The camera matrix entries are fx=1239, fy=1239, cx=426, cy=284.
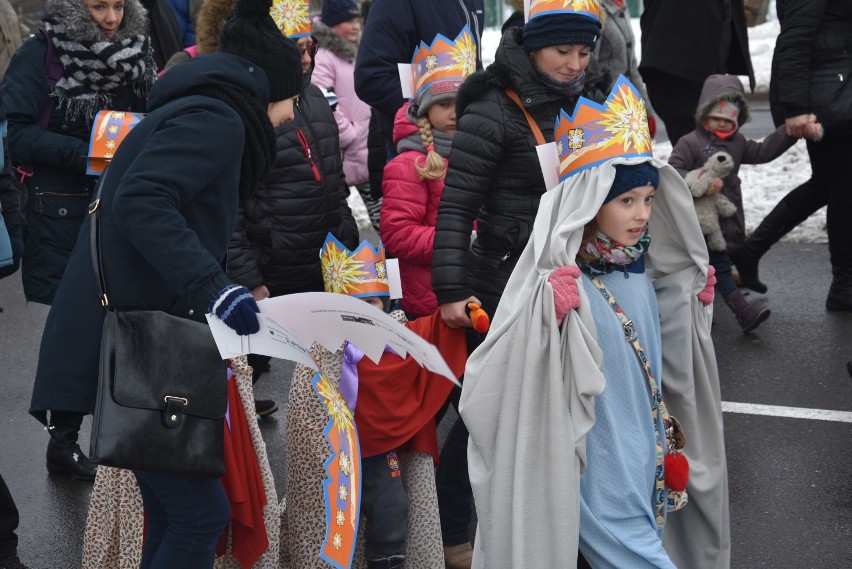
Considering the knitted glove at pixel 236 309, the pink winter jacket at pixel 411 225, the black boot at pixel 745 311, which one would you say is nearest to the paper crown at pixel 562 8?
the pink winter jacket at pixel 411 225

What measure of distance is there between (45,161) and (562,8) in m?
2.41

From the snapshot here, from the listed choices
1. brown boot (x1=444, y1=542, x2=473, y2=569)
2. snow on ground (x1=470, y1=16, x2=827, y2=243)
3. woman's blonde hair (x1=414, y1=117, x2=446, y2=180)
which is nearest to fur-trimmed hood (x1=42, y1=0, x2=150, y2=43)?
woman's blonde hair (x1=414, y1=117, x2=446, y2=180)

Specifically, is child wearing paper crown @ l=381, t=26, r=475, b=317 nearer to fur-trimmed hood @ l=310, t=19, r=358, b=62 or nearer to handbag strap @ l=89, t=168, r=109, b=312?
handbag strap @ l=89, t=168, r=109, b=312

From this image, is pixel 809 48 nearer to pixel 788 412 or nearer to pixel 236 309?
pixel 788 412

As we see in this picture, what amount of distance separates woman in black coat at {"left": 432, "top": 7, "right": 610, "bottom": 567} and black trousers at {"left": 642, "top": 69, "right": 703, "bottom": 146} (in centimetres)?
336

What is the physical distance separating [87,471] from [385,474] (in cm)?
171

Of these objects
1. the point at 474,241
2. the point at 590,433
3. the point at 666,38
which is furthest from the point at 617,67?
the point at 590,433

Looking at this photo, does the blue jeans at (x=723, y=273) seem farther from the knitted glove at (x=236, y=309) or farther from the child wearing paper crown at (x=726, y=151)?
the knitted glove at (x=236, y=309)

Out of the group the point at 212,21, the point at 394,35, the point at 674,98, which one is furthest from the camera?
the point at 674,98

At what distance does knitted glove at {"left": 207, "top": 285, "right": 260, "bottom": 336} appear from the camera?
3.02 meters

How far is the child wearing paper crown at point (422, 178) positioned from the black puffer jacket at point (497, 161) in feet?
1.77

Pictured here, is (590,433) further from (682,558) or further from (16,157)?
(16,157)

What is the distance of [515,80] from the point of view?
4070 mm

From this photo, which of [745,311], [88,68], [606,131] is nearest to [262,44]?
[606,131]
